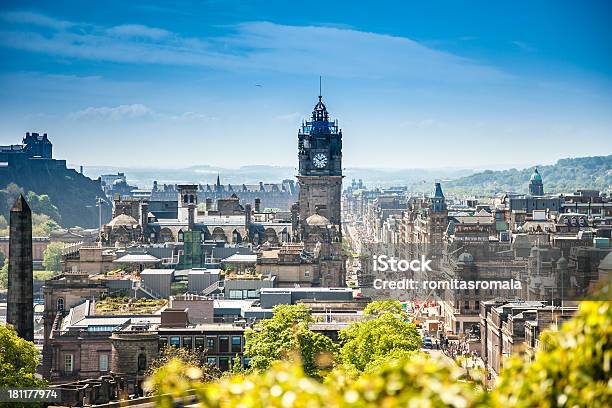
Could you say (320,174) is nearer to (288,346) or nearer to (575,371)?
(288,346)

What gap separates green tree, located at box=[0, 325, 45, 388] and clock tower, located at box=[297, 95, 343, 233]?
280 ft

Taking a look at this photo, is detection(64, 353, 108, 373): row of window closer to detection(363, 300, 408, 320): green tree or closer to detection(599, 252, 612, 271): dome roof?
detection(363, 300, 408, 320): green tree

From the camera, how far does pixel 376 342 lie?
65.6 metres

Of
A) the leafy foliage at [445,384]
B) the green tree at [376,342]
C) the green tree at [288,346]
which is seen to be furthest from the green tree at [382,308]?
the leafy foliage at [445,384]

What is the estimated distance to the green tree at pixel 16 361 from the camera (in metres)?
57.1

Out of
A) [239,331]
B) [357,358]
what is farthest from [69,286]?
[357,358]

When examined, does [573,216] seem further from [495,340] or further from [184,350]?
[184,350]

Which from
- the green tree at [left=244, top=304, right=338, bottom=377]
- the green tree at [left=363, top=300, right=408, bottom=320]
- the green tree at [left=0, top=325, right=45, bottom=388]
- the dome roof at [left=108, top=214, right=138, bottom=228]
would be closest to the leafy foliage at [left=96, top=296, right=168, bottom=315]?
the green tree at [left=244, top=304, right=338, bottom=377]

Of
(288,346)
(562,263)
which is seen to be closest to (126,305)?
(288,346)

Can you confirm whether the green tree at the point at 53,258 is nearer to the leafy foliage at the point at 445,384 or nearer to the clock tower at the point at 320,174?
the clock tower at the point at 320,174

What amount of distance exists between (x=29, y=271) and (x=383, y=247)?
11518 cm

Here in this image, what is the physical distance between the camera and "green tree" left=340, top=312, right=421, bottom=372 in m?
64.8

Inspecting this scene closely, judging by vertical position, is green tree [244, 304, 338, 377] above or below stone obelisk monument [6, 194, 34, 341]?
below

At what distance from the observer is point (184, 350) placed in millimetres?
70062
